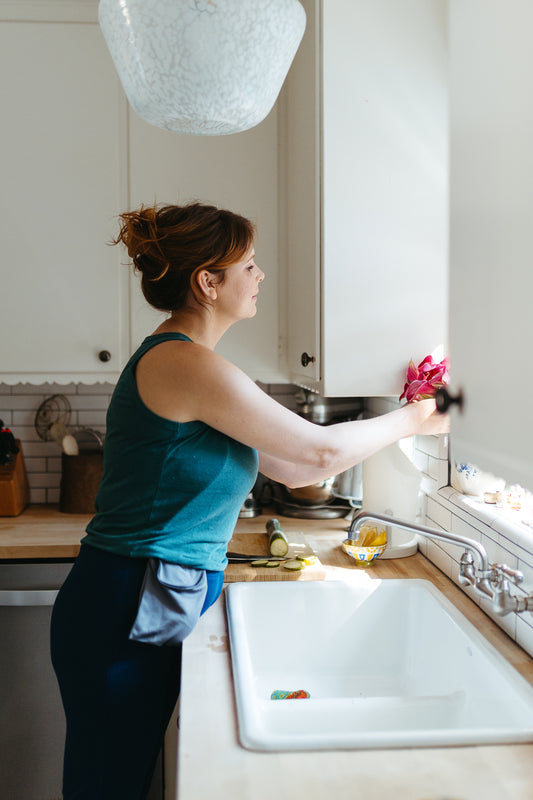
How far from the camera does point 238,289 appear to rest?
142 cm

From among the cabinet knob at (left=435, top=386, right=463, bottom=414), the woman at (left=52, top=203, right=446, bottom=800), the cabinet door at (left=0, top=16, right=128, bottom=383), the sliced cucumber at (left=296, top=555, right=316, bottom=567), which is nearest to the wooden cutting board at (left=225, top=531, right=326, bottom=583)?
the sliced cucumber at (left=296, top=555, right=316, bottom=567)

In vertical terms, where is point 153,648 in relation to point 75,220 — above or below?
below

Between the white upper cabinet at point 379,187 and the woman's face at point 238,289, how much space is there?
0.27 metres

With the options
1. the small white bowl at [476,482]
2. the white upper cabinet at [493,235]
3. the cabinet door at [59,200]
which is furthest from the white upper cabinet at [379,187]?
the white upper cabinet at [493,235]

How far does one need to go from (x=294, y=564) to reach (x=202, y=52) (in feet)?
3.76

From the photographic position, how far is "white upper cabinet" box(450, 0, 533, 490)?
518 millimetres

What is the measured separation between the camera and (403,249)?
165 cm

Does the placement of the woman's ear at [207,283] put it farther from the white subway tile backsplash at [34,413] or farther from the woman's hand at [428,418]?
the white subway tile backsplash at [34,413]

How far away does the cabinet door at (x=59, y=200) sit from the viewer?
7.02ft

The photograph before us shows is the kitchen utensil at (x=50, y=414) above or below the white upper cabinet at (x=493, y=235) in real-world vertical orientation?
below

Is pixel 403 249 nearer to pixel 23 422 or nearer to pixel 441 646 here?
pixel 441 646

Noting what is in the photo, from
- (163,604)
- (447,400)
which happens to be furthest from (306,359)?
(447,400)

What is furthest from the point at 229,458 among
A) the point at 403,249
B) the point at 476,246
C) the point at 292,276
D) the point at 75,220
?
the point at 75,220

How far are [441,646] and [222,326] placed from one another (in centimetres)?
78
